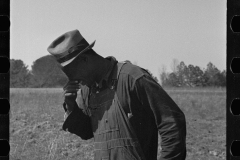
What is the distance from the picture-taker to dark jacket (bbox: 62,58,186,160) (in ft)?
7.75

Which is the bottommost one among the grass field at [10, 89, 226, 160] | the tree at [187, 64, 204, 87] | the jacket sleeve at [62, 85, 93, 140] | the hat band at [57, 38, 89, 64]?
the grass field at [10, 89, 226, 160]

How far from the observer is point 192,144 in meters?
6.48

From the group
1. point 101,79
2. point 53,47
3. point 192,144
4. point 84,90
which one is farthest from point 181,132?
point 192,144

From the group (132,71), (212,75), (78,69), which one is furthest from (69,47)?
(212,75)

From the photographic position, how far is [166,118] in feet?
7.74

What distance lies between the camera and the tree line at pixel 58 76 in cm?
318

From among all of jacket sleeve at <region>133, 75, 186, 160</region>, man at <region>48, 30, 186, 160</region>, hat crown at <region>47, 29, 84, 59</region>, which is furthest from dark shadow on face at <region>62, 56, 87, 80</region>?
jacket sleeve at <region>133, 75, 186, 160</region>

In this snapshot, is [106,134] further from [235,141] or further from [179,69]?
[179,69]

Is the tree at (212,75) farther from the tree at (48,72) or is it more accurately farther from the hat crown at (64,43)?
the tree at (48,72)

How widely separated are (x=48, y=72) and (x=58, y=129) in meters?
3.03

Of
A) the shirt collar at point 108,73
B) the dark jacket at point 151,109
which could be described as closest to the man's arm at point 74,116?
the shirt collar at point 108,73

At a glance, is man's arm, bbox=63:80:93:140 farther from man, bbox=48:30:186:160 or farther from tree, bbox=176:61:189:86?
tree, bbox=176:61:189:86

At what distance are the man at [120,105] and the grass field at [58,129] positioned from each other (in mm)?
2920
